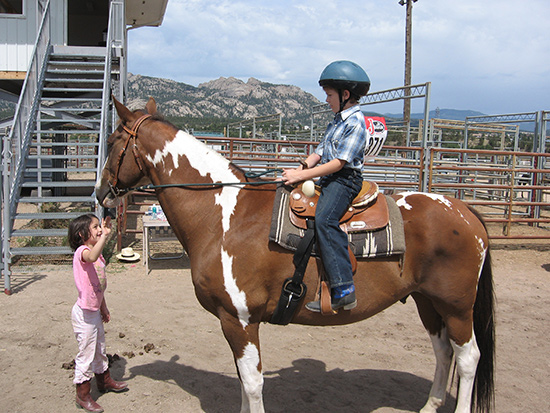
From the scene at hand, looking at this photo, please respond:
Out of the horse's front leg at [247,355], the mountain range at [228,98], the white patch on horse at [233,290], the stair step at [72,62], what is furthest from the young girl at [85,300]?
the mountain range at [228,98]

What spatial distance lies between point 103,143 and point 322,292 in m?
5.97

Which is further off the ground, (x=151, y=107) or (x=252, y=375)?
(x=151, y=107)

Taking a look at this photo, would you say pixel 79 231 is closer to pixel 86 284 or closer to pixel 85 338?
pixel 86 284

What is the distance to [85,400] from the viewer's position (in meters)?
3.19

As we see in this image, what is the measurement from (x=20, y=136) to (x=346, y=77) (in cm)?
756

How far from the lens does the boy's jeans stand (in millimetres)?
2654

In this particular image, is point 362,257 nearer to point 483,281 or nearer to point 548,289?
point 483,281

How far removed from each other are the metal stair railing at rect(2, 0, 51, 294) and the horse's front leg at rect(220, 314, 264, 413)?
449 cm

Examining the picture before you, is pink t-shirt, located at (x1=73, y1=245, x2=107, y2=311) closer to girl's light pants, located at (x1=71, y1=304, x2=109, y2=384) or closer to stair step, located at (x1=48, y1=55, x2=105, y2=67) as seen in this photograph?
girl's light pants, located at (x1=71, y1=304, x2=109, y2=384)

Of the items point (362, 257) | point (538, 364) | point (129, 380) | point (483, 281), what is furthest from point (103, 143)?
point (538, 364)

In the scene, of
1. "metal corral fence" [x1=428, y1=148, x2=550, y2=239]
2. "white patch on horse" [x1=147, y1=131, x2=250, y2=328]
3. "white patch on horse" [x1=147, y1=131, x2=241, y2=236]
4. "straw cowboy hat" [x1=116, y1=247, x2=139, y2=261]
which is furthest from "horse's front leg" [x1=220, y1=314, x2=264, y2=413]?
"metal corral fence" [x1=428, y1=148, x2=550, y2=239]

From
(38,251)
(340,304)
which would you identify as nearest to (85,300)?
(340,304)

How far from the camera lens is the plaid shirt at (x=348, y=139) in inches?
106

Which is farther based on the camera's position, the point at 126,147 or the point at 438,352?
the point at 438,352
